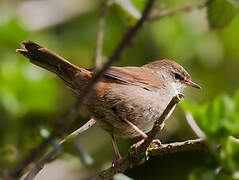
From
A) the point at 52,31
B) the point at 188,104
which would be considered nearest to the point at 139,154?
the point at 188,104

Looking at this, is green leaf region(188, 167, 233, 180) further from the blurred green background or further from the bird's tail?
the blurred green background

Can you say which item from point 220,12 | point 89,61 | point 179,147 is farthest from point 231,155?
point 89,61

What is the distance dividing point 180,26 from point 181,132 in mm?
1526

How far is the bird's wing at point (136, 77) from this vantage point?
450cm

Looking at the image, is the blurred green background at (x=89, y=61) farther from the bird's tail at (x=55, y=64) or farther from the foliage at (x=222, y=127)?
the foliage at (x=222, y=127)

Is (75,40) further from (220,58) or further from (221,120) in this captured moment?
(221,120)

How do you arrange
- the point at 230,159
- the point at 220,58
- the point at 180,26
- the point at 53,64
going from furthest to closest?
the point at 220,58
the point at 180,26
the point at 53,64
the point at 230,159

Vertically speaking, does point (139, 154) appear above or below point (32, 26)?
below

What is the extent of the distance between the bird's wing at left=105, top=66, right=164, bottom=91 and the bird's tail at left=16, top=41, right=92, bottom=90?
29 centimetres

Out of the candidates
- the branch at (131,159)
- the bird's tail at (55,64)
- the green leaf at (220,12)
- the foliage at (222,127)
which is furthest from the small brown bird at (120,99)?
the foliage at (222,127)

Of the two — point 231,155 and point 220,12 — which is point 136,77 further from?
point 231,155

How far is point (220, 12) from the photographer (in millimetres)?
3529

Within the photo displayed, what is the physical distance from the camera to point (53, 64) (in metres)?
3.84

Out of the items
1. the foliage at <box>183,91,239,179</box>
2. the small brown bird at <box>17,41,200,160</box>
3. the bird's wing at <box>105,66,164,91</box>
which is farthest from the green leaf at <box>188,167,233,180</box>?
the bird's wing at <box>105,66,164,91</box>
